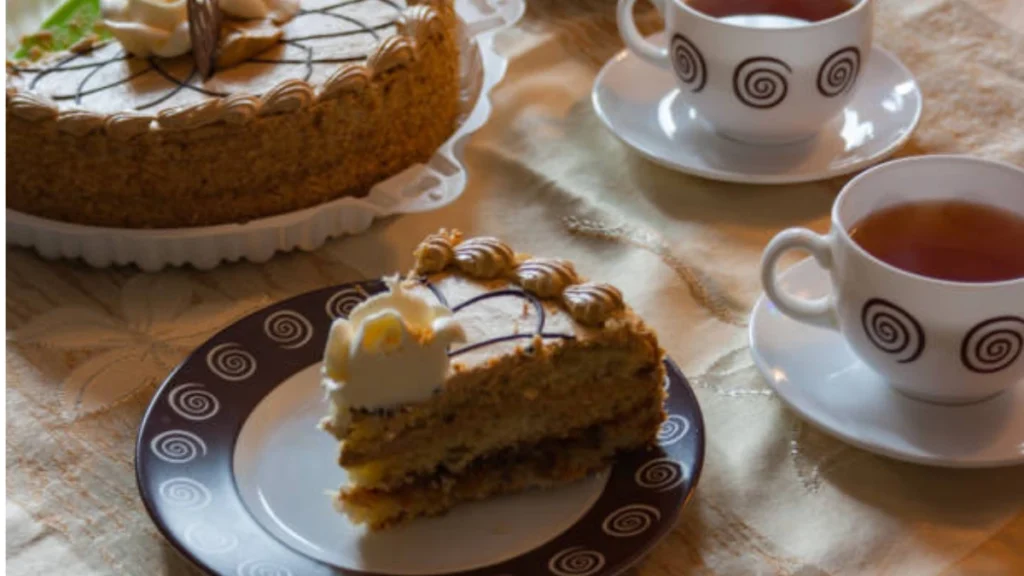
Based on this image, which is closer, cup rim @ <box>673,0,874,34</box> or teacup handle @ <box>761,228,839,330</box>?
teacup handle @ <box>761,228,839,330</box>

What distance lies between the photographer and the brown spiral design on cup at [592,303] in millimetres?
1187

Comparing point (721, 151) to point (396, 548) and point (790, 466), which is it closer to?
point (790, 466)

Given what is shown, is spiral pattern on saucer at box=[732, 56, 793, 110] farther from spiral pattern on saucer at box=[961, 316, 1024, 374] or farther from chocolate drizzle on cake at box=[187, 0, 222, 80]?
chocolate drizzle on cake at box=[187, 0, 222, 80]

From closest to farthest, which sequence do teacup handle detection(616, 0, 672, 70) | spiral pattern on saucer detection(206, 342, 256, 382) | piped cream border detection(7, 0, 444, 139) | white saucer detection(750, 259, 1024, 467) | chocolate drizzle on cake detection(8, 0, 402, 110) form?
white saucer detection(750, 259, 1024, 467), spiral pattern on saucer detection(206, 342, 256, 382), piped cream border detection(7, 0, 444, 139), chocolate drizzle on cake detection(8, 0, 402, 110), teacup handle detection(616, 0, 672, 70)

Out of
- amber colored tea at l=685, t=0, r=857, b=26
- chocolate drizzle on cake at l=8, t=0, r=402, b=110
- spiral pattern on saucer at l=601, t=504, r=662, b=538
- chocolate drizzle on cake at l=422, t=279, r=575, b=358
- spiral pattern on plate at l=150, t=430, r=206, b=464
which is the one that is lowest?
spiral pattern on saucer at l=601, t=504, r=662, b=538

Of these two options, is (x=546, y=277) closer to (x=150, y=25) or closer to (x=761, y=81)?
(x=761, y=81)

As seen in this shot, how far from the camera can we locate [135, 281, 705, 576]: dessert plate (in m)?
1.09

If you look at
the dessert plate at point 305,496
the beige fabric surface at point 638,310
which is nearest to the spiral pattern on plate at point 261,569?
the dessert plate at point 305,496

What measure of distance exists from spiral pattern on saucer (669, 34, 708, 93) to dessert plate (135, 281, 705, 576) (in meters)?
0.42

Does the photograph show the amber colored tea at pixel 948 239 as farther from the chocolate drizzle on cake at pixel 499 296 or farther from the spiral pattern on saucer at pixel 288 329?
the spiral pattern on saucer at pixel 288 329

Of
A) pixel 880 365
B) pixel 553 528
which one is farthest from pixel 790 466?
pixel 553 528

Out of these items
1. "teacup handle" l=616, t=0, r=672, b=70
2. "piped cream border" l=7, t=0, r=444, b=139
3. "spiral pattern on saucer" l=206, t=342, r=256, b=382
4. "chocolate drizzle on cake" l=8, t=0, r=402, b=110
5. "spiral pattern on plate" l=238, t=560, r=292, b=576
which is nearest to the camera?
"spiral pattern on plate" l=238, t=560, r=292, b=576

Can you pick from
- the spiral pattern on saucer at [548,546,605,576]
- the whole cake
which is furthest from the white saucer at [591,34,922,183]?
the spiral pattern on saucer at [548,546,605,576]

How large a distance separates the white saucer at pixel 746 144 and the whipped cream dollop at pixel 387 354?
1.71 feet
